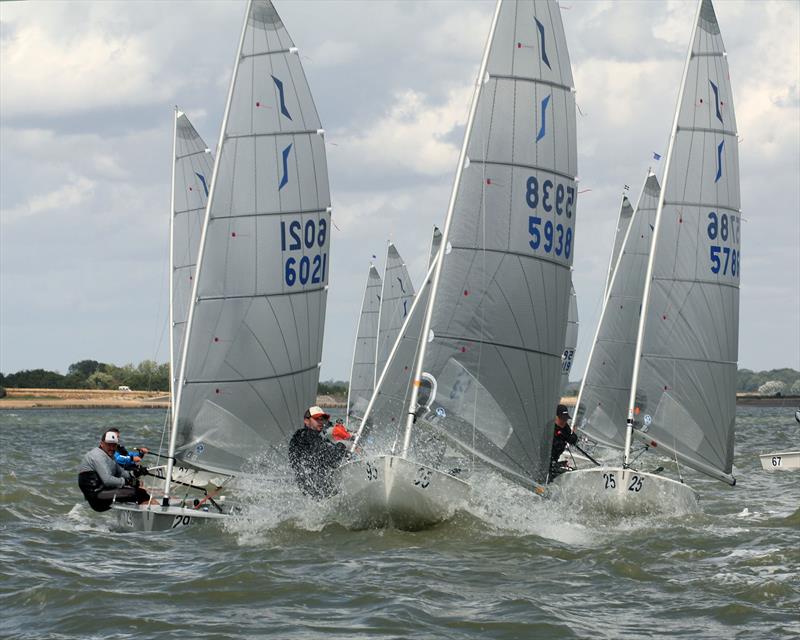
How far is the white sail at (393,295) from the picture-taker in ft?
120

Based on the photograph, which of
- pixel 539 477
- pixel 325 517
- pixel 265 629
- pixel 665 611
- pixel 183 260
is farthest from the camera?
pixel 183 260

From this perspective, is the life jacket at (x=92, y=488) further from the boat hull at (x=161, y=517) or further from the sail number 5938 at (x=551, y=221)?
the sail number 5938 at (x=551, y=221)

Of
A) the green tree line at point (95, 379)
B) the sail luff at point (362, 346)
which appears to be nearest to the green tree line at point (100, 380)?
the green tree line at point (95, 379)

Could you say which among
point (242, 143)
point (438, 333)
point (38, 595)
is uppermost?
point (242, 143)

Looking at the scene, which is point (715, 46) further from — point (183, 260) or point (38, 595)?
point (38, 595)

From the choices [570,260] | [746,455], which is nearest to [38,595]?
[570,260]

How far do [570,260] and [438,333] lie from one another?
2278 millimetres

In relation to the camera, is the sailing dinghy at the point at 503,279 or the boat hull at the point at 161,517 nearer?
the sailing dinghy at the point at 503,279

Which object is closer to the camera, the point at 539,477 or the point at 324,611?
the point at 324,611

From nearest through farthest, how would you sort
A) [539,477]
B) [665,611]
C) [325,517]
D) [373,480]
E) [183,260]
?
[665,611] → [373,480] → [325,517] → [539,477] → [183,260]

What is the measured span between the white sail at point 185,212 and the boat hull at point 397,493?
9742 millimetres

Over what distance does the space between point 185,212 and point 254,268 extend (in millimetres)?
6262

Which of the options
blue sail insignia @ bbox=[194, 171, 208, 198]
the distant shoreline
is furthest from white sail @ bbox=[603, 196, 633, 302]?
the distant shoreline

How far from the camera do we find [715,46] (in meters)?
19.9
